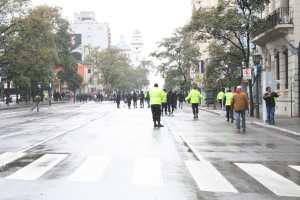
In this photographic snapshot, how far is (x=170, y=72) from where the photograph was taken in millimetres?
90625

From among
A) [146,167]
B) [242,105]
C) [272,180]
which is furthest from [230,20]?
[272,180]

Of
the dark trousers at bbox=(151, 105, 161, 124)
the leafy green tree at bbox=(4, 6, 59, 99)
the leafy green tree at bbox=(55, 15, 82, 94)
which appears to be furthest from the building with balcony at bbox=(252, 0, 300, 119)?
the leafy green tree at bbox=(55, 15, 82, 94)

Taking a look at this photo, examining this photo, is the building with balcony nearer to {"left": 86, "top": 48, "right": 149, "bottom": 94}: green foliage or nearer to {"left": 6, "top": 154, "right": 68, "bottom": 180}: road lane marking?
{"left": 6, "top": 154, "right": 68, "bottom": 180}: road lane marking

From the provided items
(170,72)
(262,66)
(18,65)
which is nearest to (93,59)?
(170,72)

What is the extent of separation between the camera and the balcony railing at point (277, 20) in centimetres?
3616

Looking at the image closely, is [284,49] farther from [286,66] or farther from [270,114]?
[270,114]

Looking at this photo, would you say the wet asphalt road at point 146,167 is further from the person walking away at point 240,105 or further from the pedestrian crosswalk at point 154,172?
the person walking away at point 240,105

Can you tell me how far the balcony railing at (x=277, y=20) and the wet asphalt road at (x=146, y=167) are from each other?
15632 mm

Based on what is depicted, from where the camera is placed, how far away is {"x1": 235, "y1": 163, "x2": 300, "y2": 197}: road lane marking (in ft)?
33.7

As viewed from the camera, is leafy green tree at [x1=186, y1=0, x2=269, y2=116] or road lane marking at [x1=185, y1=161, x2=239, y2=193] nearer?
road lane marking at [x1=185, y1=161, x2=239, y2=193]

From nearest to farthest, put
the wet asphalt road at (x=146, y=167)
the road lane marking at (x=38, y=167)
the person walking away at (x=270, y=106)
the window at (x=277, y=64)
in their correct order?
the wet asphalt road at (x=146, y=167) → the road lane marking at (x=38, y=167) → the person walking away at (x=270, y=106) → the window at (x=277, y=64)

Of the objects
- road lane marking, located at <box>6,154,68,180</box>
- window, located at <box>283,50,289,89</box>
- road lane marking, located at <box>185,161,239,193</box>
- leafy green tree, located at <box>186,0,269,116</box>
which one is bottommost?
road lane marking, located at <box>185,161,239,193</box>

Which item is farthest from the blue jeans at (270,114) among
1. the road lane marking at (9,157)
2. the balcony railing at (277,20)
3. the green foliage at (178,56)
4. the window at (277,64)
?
the green foliage at (178,56)

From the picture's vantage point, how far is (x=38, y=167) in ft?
42.3
